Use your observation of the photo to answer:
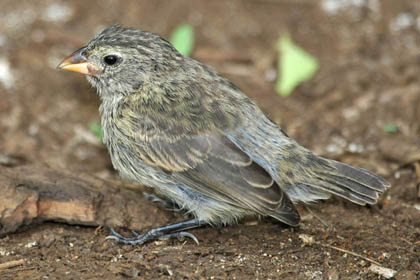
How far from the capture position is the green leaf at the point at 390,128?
6430 millimetres

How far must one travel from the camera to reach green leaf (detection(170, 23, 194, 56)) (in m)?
7.20

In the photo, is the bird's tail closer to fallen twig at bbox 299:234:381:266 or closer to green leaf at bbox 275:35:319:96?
fallen twig at bbox 299:234:381:266

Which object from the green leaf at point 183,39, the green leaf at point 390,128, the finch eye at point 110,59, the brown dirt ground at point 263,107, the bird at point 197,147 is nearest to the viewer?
the brown dirt ground at point 263,107

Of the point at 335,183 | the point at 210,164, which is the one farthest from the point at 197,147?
the point at 335,183

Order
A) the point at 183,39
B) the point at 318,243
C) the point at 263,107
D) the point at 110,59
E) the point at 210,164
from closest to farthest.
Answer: the point at 210,164, the point at 318,243, the point at 110,59, the point at 263,107, the point at 183,39

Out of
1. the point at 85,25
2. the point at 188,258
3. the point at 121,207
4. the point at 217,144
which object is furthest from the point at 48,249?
the point at 85,25

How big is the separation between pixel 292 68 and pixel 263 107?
75cm

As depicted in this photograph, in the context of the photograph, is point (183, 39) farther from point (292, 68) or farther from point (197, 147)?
point (197, 147)

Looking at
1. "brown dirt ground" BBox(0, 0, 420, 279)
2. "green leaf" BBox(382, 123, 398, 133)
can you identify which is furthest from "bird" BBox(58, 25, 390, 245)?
"green leaf" BBox(382, 123, 398, 133)

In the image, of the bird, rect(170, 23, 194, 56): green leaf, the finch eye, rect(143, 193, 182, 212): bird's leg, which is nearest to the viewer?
the bird

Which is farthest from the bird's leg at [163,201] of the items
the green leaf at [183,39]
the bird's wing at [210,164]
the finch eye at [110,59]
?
the green leaf at [183,39]

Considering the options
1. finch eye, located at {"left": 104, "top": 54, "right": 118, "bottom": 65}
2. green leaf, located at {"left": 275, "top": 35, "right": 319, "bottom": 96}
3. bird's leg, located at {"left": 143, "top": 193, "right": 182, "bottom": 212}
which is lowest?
bird's leg, located at {"left": 143, "top": 193, "right": 182, "bottom": 212}

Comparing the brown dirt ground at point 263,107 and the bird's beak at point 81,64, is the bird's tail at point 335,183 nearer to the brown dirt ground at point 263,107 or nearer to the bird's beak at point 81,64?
the brown dirt ground at point 263,107

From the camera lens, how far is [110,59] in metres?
5.23
